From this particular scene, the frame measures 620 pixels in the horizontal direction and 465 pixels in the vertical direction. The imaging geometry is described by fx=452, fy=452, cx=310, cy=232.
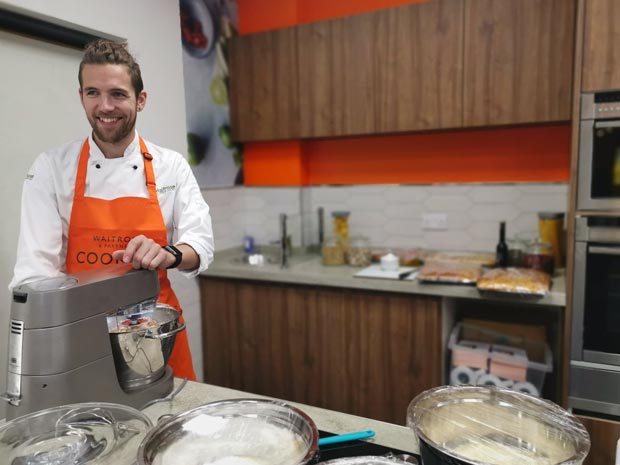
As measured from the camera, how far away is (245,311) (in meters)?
2.64

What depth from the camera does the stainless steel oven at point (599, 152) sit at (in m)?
1.79

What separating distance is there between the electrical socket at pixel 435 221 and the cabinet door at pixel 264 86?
95 centimetres

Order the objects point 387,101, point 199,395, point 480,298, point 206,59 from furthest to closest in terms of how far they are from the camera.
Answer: point 206,59 < point 387,101 < point 480,298 < point 199,395

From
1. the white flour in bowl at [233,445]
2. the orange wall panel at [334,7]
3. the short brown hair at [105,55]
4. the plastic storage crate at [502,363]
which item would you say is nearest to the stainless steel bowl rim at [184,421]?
the white flour in bowl at [233,445]

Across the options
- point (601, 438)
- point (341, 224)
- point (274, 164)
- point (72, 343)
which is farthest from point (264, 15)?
point (601, 438)

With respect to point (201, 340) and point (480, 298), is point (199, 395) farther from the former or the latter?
point (201, 340)

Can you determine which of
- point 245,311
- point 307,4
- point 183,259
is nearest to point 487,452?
point 183,259

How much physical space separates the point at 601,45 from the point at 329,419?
1764 mm

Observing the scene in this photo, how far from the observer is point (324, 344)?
244 cm

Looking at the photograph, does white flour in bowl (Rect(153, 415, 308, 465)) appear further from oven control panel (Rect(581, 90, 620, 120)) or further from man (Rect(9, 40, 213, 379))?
oven control panel (Rect(581, 90, 620, 120))

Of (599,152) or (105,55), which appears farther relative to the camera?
(599,152)

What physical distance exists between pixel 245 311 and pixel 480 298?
1.31 meters

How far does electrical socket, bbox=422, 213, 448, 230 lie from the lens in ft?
8.93

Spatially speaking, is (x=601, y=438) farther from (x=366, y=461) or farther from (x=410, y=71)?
(x=410, y=71)
